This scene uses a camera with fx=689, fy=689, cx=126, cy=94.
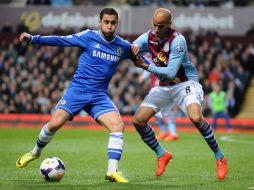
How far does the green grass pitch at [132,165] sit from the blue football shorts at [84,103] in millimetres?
981

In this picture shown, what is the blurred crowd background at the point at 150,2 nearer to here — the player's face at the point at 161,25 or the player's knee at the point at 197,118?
the player's face at the point at 161,25

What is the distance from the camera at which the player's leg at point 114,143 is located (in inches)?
366

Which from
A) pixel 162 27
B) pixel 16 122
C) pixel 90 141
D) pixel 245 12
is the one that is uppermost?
pixel 162 27

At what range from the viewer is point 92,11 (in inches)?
1206

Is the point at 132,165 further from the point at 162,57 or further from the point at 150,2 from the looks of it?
the point at 150,2

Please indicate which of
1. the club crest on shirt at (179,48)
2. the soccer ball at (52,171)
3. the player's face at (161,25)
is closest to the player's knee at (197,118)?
the club crest on shirt at (179,48)

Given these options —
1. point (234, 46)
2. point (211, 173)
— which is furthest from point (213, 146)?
point (234, 46)

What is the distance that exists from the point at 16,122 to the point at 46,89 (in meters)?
1.99

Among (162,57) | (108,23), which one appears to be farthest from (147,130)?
(108,23)

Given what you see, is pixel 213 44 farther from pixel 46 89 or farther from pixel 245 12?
pixel 46 89

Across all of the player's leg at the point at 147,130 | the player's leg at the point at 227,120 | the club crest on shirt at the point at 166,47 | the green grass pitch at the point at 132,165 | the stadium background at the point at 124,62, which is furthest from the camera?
the stadium background at the point at 124,62

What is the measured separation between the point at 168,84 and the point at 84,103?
1.62 meters

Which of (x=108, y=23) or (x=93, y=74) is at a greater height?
(x=108, y=23)

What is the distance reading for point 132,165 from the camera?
1209cm
